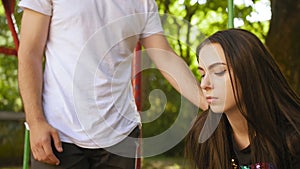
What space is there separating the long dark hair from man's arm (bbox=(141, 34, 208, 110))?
21cm

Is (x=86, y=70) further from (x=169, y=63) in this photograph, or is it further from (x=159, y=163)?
(x=159, y=163)

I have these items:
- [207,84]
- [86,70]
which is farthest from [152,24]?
[207,84]

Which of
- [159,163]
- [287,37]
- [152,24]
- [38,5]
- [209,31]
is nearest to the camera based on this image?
[38,5]

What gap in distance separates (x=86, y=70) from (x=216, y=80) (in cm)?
39

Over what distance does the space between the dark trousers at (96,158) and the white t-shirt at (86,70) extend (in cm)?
2

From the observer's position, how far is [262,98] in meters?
1.74

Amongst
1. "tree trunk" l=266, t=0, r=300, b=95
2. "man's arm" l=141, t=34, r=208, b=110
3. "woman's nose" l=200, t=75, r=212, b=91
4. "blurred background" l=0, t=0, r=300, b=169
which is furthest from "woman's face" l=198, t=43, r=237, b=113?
"tree trunk" l=266, t=0, r=300, b=95

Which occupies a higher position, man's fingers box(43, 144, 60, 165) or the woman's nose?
the woman's nose

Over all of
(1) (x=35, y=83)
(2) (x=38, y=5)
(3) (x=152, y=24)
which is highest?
(2) (x=38, y=5)

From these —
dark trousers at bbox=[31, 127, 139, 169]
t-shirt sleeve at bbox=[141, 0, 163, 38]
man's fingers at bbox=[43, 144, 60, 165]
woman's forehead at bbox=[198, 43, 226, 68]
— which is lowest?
dark trousers at bbox=[31, 127, 139, 169]

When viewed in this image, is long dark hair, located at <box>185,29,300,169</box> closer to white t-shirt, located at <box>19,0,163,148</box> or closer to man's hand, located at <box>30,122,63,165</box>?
white t-shirt, located at <box>19,0,163,148</box>

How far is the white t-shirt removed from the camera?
1.75 m

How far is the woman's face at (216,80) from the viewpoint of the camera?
1.63 m

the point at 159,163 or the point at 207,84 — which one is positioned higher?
the point at 207,84
